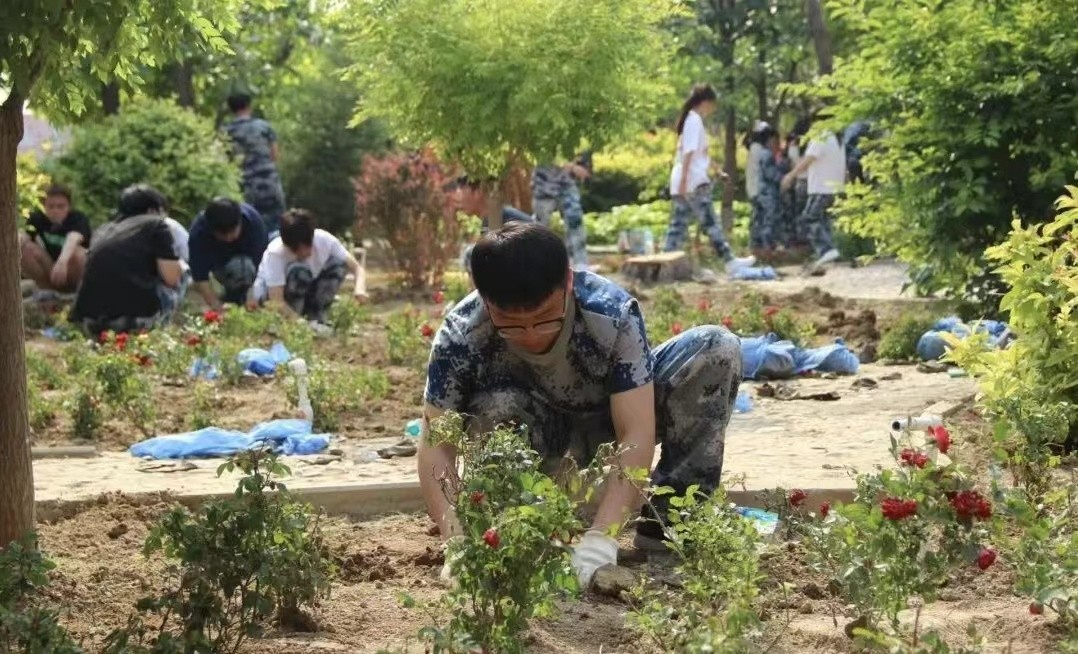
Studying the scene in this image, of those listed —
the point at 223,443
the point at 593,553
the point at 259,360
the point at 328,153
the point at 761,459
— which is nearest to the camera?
the point at 593,553

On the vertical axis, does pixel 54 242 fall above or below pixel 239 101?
below

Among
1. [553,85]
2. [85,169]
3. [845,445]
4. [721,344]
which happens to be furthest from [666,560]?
[85,169]

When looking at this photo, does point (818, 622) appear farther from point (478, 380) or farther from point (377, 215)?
point (377, 215)

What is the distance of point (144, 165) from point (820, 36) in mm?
7859

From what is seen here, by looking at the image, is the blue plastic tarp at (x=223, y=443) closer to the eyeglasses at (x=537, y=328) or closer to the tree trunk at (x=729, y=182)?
the eyeglasses at (x=537, y=328)

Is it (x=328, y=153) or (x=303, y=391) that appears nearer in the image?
(x=303, y=391)

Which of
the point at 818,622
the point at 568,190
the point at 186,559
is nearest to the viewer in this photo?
the point at 186,559

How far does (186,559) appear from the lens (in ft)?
11.8

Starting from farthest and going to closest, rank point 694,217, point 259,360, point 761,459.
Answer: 1. point 694,217
2. point 259,360
3. point 761,459

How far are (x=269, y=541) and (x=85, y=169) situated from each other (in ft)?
37.2

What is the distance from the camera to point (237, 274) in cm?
1256

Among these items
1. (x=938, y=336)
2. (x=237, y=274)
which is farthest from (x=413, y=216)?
(x=938, y=336)

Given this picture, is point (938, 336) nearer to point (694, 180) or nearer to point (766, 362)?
point (766, 362)

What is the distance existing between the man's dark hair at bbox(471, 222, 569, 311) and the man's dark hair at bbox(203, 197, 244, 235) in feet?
26.1
